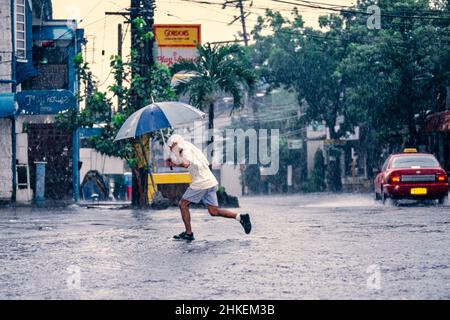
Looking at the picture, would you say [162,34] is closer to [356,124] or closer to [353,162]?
[356,124]

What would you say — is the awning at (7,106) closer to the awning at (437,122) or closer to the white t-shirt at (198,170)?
the white t-shirt at (198,170)

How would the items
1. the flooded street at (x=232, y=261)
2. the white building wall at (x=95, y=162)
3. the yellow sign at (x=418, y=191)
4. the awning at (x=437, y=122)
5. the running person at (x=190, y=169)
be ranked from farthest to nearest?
the white building wall at (x=95, y=162) < the awning at (x=437, y=122) < the yellow sign at (x=418, y=191) < the running person at (x=190, y=169) < the flooded street at (x=232, y=261)

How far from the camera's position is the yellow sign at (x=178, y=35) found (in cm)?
4056

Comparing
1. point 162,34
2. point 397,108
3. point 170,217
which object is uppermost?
point 162,34

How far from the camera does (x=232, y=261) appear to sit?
1130 cm

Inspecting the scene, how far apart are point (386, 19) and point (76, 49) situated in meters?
17.1

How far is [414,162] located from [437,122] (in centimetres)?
1981

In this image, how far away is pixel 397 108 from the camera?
46.8 metres

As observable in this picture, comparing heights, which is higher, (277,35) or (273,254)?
(277,35)

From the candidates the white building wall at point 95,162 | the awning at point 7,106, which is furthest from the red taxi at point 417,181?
the white building wall at point 95,162

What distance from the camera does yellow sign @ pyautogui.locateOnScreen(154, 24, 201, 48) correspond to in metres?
40.6

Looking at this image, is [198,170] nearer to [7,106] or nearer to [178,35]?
[7,106]

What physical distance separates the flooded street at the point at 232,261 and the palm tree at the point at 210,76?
15.9 metres
